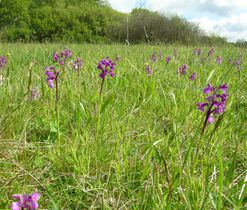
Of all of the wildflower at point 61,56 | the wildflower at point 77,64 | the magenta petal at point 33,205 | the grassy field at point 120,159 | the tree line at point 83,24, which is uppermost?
the tree line at point 83,24

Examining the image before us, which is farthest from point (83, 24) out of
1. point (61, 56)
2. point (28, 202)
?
point (28, 202)

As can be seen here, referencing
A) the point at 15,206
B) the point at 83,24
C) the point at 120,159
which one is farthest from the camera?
the point at 83,24

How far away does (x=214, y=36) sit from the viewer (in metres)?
15.5

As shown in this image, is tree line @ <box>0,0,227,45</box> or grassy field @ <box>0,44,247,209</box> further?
tree line @ <box>0,0,227,45</box>

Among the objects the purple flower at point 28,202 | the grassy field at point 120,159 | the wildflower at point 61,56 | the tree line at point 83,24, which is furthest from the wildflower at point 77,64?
the tree line at point 83,24

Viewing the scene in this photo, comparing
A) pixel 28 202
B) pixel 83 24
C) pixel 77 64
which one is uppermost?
pixel 83 24

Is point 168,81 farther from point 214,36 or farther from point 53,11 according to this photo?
point 53,11

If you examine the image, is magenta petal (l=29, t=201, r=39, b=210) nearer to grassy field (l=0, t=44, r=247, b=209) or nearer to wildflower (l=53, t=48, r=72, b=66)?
grassy field (l=0, t=44, r=247, b=209)

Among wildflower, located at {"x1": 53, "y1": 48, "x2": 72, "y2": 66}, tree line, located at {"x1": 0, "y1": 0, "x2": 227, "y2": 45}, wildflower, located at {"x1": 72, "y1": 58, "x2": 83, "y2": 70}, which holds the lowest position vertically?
wildflower, located at {"x1": 72, "y1": 58, "x2": 83, "y2": 70}

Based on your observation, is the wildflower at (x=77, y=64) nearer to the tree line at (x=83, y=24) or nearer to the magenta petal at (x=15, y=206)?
the magenta petal at (x=15, y=206)

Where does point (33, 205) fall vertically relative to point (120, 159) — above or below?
above

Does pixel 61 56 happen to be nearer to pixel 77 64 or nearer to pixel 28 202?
pixel 77 64

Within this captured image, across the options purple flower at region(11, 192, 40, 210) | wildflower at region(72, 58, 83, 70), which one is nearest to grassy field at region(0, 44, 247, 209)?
purple flower at region(11, 192, 40, 210)

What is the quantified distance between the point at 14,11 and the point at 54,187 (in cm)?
2372
